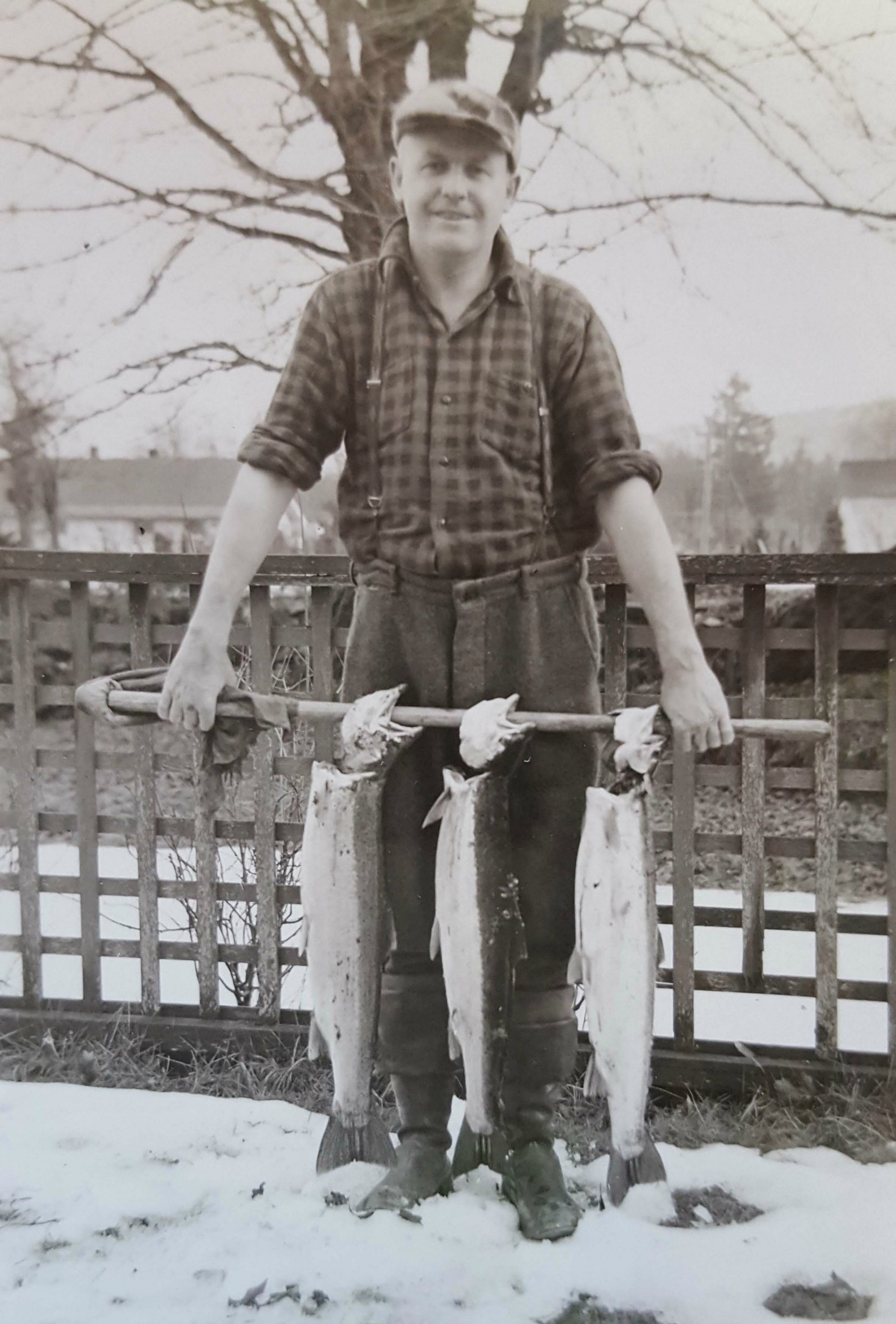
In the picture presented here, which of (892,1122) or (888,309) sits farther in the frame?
(892,1122)

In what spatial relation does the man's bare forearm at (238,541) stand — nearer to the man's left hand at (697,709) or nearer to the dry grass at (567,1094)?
the man's left hand at (697,709)

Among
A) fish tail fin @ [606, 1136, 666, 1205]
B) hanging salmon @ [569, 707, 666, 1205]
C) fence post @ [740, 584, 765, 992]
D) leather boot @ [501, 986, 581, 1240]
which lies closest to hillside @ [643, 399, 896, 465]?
fence post @ [740, 584, 765, 992]

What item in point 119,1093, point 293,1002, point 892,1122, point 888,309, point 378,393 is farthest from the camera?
point 293,1002

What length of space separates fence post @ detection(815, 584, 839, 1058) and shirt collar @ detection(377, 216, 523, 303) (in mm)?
1128

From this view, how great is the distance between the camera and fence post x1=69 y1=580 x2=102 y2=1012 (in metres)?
2.76

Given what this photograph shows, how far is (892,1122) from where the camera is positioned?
248 centimetres

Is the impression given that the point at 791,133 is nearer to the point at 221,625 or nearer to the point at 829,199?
the point at 829,199

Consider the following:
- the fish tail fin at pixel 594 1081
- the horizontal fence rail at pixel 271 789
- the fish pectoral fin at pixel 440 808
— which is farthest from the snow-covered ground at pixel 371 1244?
the fish pectoral fin at pixel 440 808

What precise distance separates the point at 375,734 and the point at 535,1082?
3.07 ft

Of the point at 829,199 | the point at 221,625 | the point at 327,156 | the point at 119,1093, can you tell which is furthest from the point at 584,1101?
the point at 327,156

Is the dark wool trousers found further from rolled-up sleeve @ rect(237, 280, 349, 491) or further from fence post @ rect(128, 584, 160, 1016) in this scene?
fence post @ rect(128, 584, 160, 1016)

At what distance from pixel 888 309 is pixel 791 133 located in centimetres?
48

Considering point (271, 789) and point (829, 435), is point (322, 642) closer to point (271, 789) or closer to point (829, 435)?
point (271, 789)

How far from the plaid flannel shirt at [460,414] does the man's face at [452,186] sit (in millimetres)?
70
